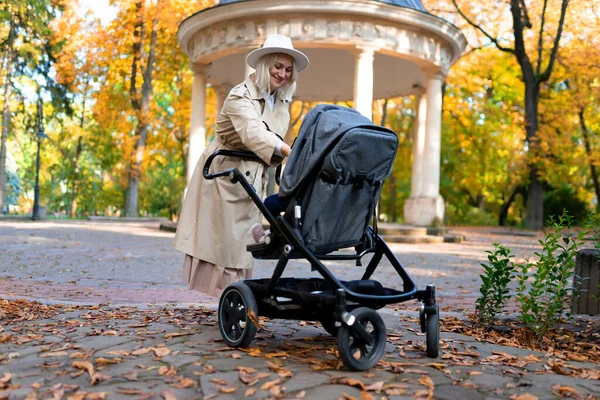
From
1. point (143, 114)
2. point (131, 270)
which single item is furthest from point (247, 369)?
point (143, 114)

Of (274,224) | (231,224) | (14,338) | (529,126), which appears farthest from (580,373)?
(529,126)

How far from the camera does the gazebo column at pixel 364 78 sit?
16016 mm

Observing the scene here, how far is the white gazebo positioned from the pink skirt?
10.9 metres

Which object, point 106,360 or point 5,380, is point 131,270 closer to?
point 106,360

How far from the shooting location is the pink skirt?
470 centimetres

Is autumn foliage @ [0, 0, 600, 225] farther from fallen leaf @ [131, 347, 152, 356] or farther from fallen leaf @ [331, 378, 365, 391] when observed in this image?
fallen leaf @ [331, 378, 365, 391]

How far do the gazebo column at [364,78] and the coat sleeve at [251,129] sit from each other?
1171cm

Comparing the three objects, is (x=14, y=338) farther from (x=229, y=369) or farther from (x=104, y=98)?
(x=104, y=98)

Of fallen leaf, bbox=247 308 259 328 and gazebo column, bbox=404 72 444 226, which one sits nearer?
fallen leaf, bbox=247 308 259 328

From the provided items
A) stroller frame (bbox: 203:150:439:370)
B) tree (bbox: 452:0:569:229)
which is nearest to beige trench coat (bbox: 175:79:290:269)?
stroller frame (bbox: 203:150:439:370)

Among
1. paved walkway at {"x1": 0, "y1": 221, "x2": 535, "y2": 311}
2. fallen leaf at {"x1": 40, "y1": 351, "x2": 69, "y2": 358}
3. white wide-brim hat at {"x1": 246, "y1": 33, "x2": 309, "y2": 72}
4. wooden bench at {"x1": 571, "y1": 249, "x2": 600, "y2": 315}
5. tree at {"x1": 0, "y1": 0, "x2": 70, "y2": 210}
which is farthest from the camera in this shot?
tree at {"x1": 0, "y1": 0, "x2": 70, "y2": 210}

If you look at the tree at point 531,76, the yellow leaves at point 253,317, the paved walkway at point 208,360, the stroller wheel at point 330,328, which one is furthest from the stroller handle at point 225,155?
the tree at point 531,76

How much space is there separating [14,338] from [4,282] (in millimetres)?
3470

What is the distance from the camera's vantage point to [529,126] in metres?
24.6
